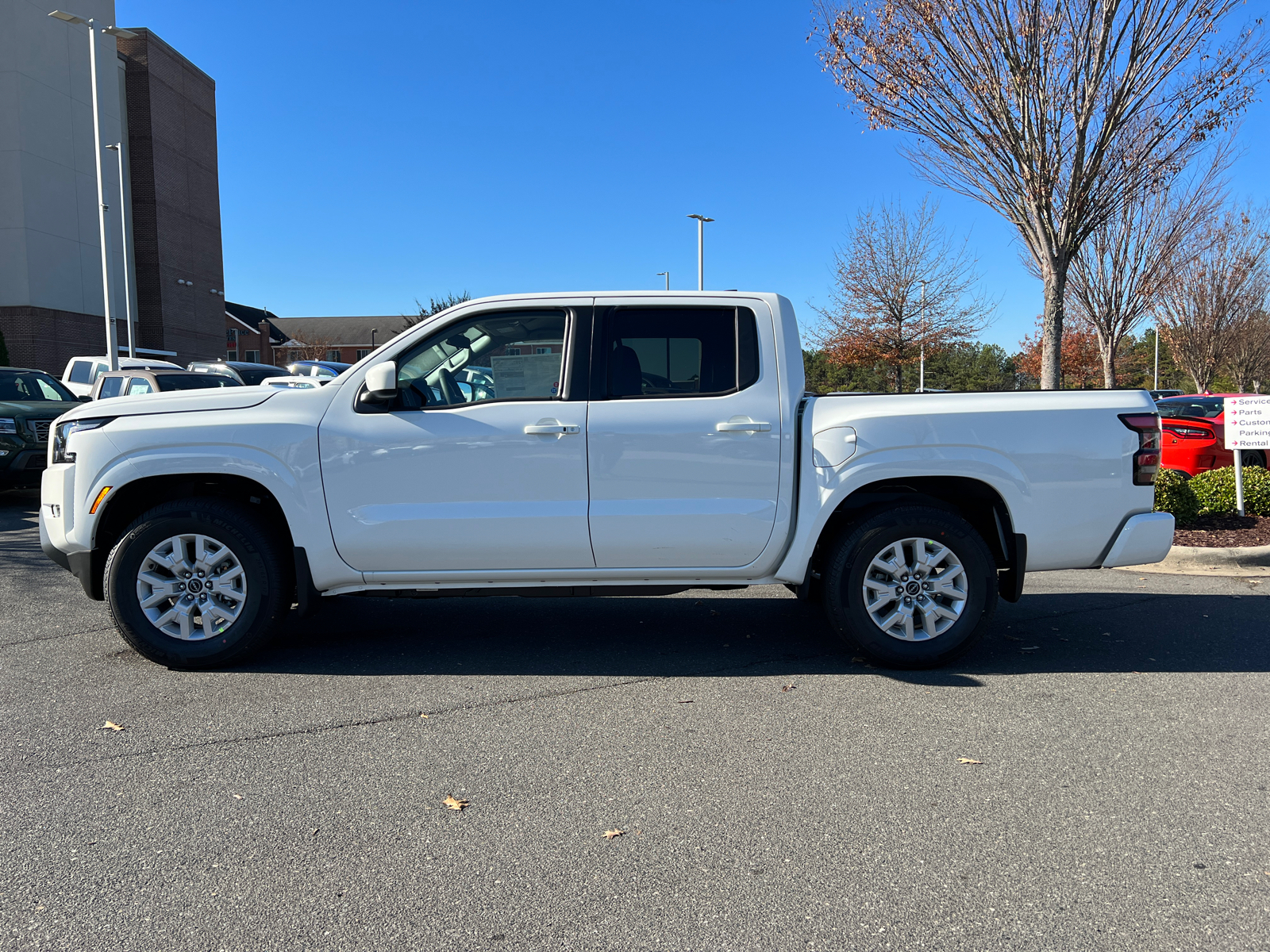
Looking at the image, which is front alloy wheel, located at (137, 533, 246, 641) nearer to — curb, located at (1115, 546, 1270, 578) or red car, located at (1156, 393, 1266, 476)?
curb, located at (1115, 546, 1270, 578)

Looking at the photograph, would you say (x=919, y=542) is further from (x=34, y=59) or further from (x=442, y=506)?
(x=34, y=59)

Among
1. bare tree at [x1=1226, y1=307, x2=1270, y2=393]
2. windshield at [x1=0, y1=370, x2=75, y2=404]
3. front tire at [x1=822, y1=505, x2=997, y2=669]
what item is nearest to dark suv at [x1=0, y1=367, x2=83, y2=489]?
windshield at [x1=0, y1=370, x2=75, y2=404]

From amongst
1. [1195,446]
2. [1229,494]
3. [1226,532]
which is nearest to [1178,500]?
[1226,532]

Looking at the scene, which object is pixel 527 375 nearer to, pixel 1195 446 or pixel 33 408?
pixel 33 408

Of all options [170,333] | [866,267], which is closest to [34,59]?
[170,333]

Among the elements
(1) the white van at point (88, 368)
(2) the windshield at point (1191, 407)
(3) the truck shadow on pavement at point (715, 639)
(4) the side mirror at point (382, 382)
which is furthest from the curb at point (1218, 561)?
(1) the white van at point (88, 368)

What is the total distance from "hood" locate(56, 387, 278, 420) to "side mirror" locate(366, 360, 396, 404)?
63cm

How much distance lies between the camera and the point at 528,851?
10.1ft

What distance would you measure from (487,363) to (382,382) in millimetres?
558

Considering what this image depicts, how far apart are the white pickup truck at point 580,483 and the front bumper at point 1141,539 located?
0.01m

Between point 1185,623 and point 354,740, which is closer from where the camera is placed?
point 354,740

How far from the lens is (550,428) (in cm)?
485

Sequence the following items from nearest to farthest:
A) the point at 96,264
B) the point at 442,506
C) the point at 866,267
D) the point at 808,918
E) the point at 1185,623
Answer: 1. the point at 808,918
2. the point at 442,506
3. the point at 1185,623
4. the point at 866,267
5. the point at 96,264

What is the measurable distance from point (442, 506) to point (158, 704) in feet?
5.29
